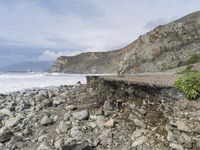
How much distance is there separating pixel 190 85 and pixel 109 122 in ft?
11.0

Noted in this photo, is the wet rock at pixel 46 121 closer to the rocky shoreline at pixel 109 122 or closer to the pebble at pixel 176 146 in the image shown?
the rocky shoreline at pixel 109 122

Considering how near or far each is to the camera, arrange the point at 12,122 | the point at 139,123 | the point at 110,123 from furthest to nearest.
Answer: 1. the point at 12,122
2. the point at 110,123
3. the point at 139,123

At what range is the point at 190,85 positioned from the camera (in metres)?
13.4

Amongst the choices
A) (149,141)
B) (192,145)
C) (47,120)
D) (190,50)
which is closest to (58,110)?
(47,120)

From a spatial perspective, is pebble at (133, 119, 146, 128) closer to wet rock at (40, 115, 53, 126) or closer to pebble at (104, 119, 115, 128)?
pebble at (104, 119, 115, 128)

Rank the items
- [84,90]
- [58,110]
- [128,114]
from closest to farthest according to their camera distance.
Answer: [128,114] → [58,110] → [84,90]

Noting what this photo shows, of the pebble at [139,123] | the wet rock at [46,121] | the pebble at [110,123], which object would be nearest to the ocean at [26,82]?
the wet rock at [46,121]

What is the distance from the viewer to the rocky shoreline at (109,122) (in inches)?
506

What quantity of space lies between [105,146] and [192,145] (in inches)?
121

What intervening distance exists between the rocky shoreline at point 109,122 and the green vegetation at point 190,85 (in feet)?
0.74

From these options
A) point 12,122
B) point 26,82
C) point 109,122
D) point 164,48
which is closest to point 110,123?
point 109,122

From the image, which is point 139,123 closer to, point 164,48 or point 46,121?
point 46,121

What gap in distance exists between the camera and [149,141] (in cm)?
1343

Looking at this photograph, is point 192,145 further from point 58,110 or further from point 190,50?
point 190,50
